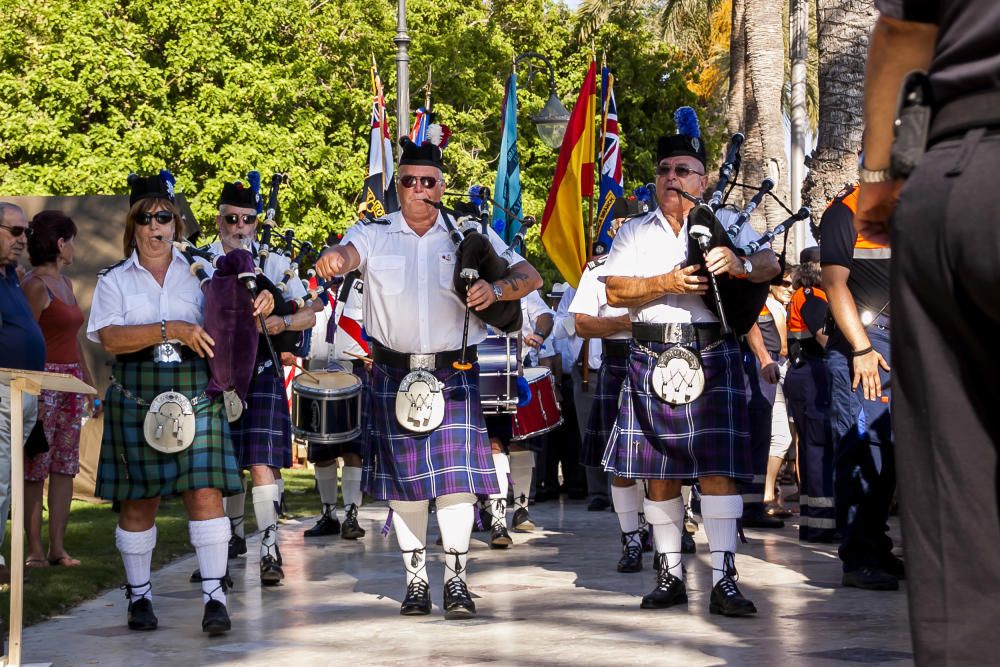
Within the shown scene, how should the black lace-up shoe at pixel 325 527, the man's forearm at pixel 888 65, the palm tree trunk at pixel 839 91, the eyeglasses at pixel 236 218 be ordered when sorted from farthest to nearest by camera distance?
the palm tree trunk at pixel 839 91 < the black lace-up shoe at pixel 325 527 < the eyeglasses at pixel 236 218 < the man's forearm at pixel 888 65

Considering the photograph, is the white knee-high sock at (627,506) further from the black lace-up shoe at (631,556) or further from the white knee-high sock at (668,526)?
the white knee-high sock at (668,526)

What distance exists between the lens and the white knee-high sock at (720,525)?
621cm

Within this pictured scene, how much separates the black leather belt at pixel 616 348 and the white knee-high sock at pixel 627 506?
0.76m

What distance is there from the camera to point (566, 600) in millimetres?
6715

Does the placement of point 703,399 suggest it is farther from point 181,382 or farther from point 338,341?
point 338,341

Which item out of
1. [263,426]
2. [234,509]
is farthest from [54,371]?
[234,509]

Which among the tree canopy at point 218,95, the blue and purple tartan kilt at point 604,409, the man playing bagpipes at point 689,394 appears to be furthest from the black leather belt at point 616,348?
the tree canopy at point 218,95

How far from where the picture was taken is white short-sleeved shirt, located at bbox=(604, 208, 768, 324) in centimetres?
636

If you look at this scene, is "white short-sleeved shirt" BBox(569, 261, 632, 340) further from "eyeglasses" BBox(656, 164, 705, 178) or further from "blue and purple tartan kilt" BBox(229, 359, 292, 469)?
"blue and purple tartan kilt" BBox(229, 359, 292, 469)

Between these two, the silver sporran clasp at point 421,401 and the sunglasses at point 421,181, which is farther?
the sunglasses at point 421,181

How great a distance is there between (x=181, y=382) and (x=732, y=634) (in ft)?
8.20

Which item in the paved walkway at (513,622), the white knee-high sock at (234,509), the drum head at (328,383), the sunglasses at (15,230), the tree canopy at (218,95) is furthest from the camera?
the tree canopy at (218,95)

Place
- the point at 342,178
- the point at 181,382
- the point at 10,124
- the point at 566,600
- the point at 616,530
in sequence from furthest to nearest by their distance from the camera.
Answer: the point at 342,178
the point at 10,124
the point at 616,530
the point at 566,600
the point at 181,382

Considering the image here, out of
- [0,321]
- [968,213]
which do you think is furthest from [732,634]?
[968,213]
